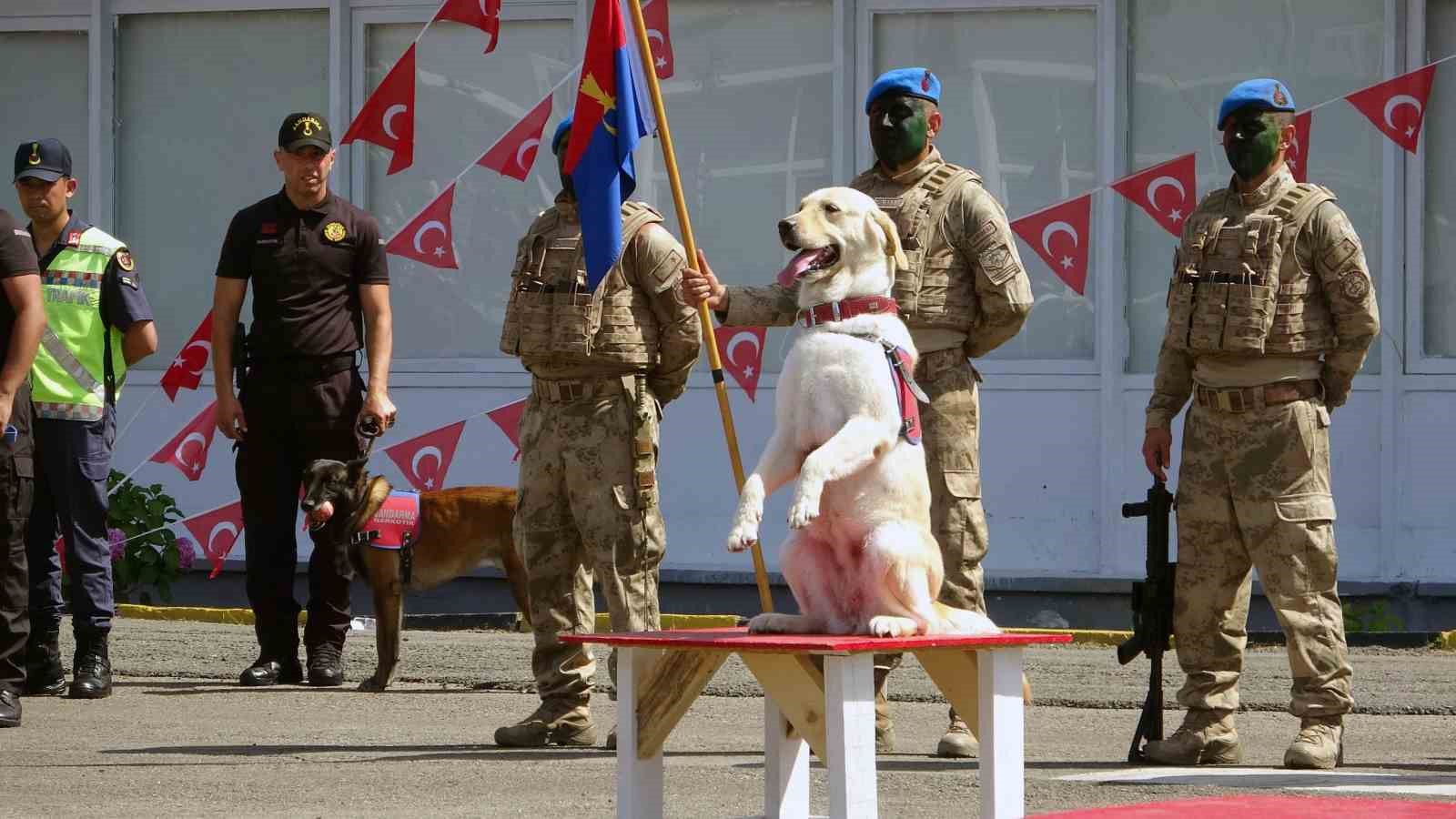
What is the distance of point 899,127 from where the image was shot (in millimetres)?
7320

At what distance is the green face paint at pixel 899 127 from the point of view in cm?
730

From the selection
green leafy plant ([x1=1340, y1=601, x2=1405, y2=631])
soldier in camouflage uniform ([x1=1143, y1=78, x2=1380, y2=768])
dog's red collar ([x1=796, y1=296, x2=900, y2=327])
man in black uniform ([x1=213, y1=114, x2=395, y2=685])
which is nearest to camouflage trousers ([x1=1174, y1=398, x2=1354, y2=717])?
soldier in camouflage uniform ([x1=1143, y1=78, x2=1380, y2=768])

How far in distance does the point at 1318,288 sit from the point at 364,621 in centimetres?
674

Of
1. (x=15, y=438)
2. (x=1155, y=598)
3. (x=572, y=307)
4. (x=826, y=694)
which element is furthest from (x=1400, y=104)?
(x=826, y=694)

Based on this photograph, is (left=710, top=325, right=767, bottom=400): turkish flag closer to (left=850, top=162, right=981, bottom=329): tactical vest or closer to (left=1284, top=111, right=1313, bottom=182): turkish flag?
(left=1284, top=111, right=1313, bottom=182): turkish flag

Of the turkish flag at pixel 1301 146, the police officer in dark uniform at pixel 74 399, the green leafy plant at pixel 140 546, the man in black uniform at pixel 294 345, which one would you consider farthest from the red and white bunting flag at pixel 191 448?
the turkish flag at pixel 1301 146

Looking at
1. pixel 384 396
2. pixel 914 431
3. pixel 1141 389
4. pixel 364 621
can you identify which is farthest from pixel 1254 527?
pixel 364 621

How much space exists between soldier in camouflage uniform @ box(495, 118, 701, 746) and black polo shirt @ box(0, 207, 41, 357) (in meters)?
1.82

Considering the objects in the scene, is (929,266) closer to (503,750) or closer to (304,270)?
(503,750)

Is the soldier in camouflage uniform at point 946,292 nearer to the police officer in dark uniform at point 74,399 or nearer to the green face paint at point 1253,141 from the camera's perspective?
the green face paint at point 1253,141

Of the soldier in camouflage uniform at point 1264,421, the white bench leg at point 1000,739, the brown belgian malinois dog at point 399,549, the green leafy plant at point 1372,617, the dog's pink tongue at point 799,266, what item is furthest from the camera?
the green leafy plant at point 1372,617

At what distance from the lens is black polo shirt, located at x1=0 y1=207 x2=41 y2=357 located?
316 inches

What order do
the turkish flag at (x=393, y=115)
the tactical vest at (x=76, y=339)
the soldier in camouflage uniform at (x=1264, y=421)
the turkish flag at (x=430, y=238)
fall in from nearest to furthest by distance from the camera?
the soldier in camouflage uniform at (x=1264, y=421) < the tactical vest at (x=76, y=339) < the turkish flag at (x=393, y=115) < the turkish flag at (x=430, y=238)

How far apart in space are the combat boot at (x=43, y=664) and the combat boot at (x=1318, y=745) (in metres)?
5.05
